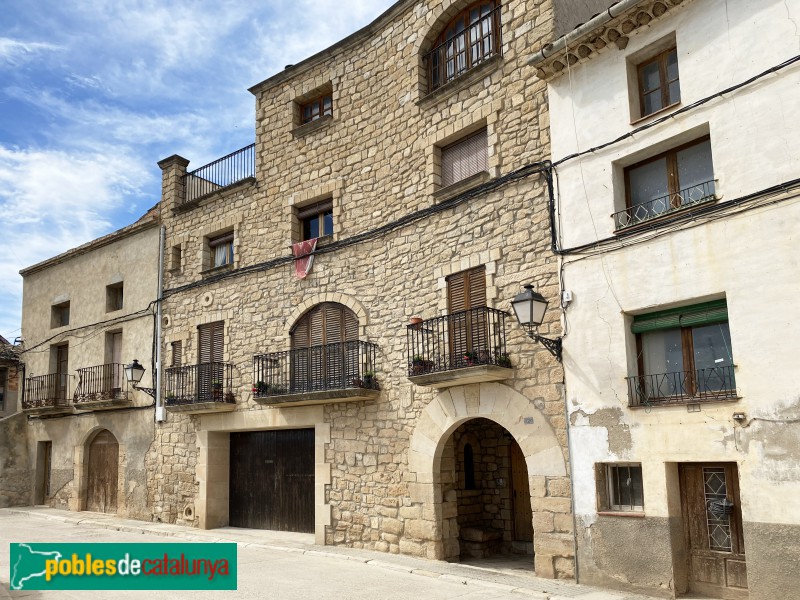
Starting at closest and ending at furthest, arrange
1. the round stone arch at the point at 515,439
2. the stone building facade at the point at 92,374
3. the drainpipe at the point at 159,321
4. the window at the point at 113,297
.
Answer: the round stone arch at the point at 515,439 → the drainpipe at the point at 159,321 → the stone building facade at the point at 92,374 → the window at the point at 113,297

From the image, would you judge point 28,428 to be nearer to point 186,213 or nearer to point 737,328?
point 186,213

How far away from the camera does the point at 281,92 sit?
1445cm

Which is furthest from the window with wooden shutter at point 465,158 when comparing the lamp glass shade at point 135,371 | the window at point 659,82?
the lamp glass shade at point 135,371

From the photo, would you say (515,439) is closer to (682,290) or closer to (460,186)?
(682,290)

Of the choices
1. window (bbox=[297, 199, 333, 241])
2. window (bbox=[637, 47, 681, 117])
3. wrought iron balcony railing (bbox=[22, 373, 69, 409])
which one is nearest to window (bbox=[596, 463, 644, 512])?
window (bbox=[637, 47, 681, 117])

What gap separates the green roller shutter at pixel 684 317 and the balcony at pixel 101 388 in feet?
40.3

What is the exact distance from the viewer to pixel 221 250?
15.7 m

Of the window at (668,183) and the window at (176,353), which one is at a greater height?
the window at (668,183)

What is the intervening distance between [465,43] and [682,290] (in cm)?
563

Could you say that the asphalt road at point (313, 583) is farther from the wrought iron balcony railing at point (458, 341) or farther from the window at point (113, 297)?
the window at point (113, 297)

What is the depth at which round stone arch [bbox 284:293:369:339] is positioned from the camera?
12.1 m

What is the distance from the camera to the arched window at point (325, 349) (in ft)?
39.4

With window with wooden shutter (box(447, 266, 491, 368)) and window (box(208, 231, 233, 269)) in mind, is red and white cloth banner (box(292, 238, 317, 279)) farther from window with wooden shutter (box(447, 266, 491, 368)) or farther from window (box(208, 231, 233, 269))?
window with wooden shutter (box(447, 266, 491, 368))

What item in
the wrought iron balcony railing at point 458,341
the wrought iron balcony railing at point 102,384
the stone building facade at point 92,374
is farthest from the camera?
the wrought iron balcony railing at point 102,384
